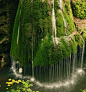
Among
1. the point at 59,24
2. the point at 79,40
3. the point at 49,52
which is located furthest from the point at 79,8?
the point at 49,52

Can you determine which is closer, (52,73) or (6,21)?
(52,73)

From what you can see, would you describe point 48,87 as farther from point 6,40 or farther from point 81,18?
point 81,18

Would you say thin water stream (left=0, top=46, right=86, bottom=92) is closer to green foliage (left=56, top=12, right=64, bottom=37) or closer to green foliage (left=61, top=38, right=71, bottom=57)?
green foliage (left=61, top=38, right=71, bottom=57)

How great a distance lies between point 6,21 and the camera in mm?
6176

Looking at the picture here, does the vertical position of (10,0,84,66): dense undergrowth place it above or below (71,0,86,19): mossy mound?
below

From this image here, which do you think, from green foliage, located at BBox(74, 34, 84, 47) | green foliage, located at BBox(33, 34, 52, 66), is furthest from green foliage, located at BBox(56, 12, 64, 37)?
green foliage, located at BBox(74, 34, 84, 47)

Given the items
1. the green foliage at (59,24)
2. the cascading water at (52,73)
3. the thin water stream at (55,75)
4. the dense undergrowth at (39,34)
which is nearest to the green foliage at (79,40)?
the thin water stream at (55,75)

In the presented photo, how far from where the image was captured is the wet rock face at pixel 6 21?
5990 millimetres

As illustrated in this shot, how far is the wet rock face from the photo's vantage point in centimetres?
599

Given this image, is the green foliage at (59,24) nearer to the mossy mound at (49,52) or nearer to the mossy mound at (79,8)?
the mossy mound at (49,52)

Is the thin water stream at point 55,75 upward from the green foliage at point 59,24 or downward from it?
downward

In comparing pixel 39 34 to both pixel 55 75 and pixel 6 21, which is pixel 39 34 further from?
pixel 6 21

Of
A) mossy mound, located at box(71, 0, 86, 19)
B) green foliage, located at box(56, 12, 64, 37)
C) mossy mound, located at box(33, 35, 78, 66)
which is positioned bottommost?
mossy mound, located at box(33, 35, 78, 66)

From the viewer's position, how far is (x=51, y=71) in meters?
5.02
